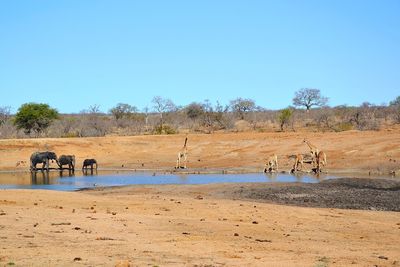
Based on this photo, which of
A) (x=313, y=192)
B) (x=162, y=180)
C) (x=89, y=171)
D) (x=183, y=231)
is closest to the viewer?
(x=183, y=231)

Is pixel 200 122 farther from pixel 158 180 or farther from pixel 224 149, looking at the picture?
pixel 158 180

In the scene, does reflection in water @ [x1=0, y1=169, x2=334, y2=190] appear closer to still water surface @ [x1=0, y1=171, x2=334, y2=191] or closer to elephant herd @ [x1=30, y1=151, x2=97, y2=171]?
still water surface @ [x1=0, y1=171, x2=334, y2=191]

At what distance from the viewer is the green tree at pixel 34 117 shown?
67125 millimetres

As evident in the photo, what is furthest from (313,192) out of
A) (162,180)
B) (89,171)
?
(89,171)

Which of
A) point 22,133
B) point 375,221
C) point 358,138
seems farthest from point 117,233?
point 22,133

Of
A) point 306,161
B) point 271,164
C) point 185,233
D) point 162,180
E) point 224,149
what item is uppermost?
point 224,149

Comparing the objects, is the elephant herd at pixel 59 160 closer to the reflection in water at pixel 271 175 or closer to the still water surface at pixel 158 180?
the still water surface at pixel 158 180

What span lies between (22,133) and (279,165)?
3561 cm

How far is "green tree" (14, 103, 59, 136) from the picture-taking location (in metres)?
67.1

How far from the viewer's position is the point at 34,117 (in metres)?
67.6

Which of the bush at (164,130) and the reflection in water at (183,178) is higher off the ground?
the bush at (164,130)

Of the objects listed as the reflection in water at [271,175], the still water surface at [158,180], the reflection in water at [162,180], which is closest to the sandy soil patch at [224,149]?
the reflection in water at [271,175]

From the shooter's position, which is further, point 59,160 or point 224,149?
point 224,149

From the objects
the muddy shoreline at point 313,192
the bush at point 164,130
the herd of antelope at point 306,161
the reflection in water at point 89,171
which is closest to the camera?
the muddy shoreline at point 313,192
